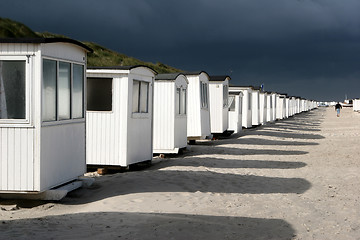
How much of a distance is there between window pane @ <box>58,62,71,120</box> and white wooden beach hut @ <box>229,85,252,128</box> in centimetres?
1997

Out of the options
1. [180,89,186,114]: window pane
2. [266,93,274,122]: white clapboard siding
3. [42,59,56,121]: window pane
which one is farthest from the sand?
[266,93,274,122]: white clapboard siding

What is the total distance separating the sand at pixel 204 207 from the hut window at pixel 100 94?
6.40 ft

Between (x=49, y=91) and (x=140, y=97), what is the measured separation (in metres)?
4.83

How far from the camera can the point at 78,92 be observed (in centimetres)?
950

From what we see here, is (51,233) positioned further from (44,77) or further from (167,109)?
(167,109)

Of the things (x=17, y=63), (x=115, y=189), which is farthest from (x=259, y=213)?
(x=17, y=63)

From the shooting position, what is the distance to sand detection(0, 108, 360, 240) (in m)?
6.79

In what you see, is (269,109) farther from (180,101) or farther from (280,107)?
(180,101)

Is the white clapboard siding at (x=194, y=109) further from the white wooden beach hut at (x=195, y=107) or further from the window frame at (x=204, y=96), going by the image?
the window frame at (x=204, y=96)

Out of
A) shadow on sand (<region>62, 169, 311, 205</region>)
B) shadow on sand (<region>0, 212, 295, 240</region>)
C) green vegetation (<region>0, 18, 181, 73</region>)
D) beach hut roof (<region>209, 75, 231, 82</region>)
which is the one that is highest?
green vegetation (<region>0, 18, 181, 73</region>)

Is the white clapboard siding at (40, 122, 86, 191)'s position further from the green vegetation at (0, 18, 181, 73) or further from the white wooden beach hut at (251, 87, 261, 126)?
the green vegetation at (0, 18, 181, 73)

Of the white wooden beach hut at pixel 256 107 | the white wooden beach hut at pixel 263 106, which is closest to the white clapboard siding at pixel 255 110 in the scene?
the white wooden beach hut at pixel 256 107

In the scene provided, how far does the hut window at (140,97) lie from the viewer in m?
12.8

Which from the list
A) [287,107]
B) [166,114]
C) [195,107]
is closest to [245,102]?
[195,107]
